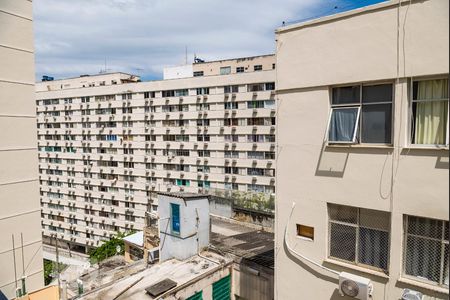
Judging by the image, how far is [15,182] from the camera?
13594 millimetres

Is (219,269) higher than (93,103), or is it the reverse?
(93,103)

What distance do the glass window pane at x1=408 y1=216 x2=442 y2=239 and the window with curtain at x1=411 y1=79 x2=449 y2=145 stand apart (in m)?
1.72

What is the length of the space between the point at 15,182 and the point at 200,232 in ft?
26.0

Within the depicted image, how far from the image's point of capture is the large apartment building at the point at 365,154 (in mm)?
7094

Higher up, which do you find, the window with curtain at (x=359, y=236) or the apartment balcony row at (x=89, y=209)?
the window with curtain at (x=359, y=236)

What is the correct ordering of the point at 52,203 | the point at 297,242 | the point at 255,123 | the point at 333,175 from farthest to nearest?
1. the point at 52,203
2. the point at 255,123
3. the point at 297,242
4. the point at 333,175

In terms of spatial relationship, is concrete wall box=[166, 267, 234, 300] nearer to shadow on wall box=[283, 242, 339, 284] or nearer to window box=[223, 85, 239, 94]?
shadow on wall box=[283, 242, 339, 284]

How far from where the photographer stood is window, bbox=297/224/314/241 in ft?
29.6


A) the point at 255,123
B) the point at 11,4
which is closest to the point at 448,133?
the point at 11,4

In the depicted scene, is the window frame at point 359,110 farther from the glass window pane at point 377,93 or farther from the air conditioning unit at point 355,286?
the air conditioning unit at point 355,286

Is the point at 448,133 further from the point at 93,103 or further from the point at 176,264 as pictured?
the point at 93,103

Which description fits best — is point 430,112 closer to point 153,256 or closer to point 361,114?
point 361,114

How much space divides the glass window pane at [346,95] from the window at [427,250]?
3023 millimetres

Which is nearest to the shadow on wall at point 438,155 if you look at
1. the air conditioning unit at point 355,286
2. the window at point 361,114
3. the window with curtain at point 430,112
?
the window with curtain at point 430,112
